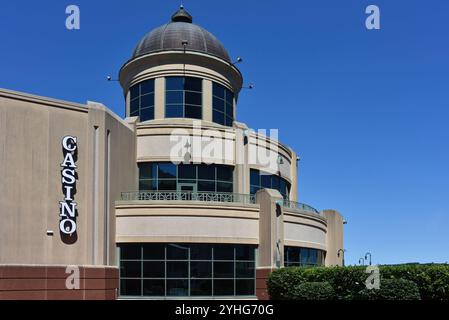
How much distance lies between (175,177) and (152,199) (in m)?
2.71

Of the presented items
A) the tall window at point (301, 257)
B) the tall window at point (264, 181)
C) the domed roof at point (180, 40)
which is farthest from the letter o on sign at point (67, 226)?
the domed roof at point (180, 40)

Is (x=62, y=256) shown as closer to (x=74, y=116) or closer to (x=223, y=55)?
(x=74, y=116)

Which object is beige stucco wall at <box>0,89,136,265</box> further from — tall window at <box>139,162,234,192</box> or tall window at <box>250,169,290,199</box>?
tall window at <box>250,169,290,199</box>

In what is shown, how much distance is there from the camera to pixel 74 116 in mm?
27547

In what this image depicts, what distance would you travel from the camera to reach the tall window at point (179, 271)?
28.4 meters

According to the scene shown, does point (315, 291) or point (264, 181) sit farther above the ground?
point (264, 181)

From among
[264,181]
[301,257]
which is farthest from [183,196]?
[301,257]

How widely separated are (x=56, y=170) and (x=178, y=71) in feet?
43.3

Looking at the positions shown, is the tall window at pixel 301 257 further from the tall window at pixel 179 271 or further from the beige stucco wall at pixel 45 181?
the beige stucco wall at pixel 45 181

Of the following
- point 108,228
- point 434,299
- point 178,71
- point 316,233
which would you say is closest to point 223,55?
point 178,71

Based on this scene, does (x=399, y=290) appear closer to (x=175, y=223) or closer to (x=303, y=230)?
(x=303, y=230)

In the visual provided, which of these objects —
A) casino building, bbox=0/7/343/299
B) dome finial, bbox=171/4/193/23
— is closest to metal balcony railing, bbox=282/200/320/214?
casino building, bbox=0/7/343/299

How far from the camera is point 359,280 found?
950 inches

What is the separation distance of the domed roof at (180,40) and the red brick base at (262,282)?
1604cm
